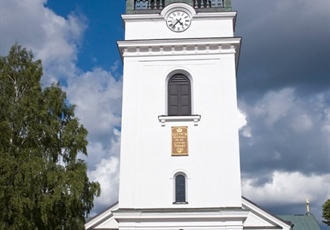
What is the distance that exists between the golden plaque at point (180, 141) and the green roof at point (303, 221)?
2148cm

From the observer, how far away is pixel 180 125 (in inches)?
933

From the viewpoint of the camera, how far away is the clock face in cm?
2559

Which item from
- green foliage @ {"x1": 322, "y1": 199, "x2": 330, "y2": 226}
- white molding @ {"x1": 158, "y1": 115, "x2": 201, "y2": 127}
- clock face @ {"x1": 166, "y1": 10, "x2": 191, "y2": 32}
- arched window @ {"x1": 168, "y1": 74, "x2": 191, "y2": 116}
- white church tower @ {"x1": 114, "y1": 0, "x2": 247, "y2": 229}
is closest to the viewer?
white church tower @ {"x1": 114, "y1": 0, "x2": 247, "y2": 229}

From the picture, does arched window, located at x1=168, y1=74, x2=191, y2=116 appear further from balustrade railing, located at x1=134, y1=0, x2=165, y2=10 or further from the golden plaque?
balustrade railing, located at x1=134, y1=0, x2=165, y2=10

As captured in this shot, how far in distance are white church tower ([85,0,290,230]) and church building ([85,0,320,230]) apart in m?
0.04

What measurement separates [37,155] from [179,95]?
750 cm

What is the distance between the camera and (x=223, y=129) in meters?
23.7

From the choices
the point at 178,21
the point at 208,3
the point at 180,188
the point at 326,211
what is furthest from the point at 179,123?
the point at 326,211

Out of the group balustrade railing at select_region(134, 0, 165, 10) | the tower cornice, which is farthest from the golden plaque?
balustrade railing at select_region(134, 0, 165, 10)

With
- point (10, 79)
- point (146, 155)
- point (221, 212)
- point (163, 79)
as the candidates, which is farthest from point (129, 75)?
point (221, 212)

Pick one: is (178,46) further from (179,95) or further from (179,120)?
(179,120)

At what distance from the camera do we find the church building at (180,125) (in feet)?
74.5

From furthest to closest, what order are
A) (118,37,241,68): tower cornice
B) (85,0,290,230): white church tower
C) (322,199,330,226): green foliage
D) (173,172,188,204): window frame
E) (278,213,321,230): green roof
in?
(278,213,321,230): green roof < (322,199,330,226): green foliage < (118,37,241,68): tower cornice < (173,172,188,204): window frame < (85,0,290,230): white church tower

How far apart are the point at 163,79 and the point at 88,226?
8.03 m
